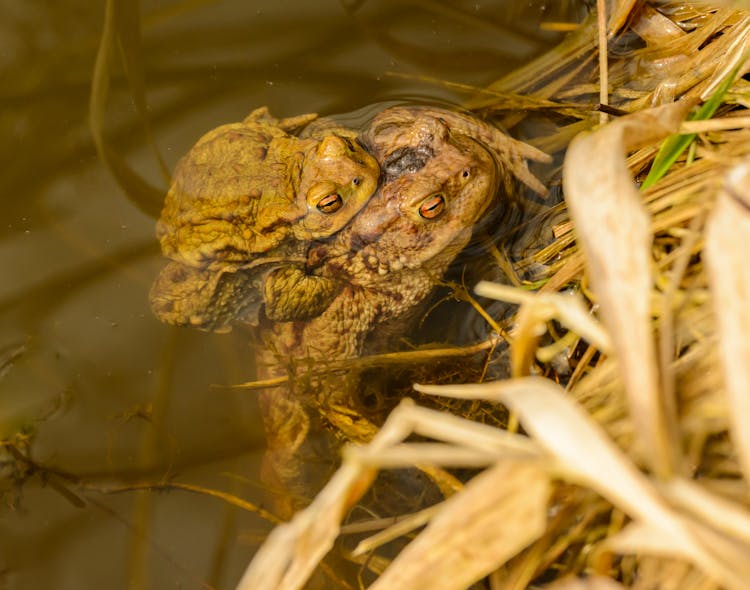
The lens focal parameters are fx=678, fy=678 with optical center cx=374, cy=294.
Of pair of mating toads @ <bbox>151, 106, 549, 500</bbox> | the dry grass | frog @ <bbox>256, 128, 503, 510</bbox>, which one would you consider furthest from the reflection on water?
the dry grass

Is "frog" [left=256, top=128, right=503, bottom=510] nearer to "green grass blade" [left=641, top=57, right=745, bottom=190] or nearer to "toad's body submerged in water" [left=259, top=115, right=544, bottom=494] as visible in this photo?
"toad's body submerged in water" [left=259, top=115, right=544, bottom=494]

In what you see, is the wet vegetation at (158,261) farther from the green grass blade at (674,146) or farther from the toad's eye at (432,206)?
the toad's eye at (432,206)

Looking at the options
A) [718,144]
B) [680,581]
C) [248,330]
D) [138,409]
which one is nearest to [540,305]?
[680,581]

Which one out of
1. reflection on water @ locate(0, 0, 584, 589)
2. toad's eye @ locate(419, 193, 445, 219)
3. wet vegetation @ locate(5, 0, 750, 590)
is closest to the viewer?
wet vegetation @ locate(5, 0, 750, 590)

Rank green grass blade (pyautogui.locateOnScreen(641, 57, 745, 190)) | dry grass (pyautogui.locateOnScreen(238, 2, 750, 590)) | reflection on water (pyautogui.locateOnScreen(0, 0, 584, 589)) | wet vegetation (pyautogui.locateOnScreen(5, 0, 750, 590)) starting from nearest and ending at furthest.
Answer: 1. dry grass (pyautogui.locateOnScreen(238, 2, 750, 590))
2. green grass blade (pyautogui.locateOnScreen(641, 57, 745, 190))
3. wet vegetation (pyautogui.locateOnScreen(5, 0, 750, 590))
4. reflection on water (pyautogui.locateOnScreen(0, 0, 584, 589))

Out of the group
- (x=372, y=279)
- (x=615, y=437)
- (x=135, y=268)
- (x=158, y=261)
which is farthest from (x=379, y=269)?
(x=615, y=437)

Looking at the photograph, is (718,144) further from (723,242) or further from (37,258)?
(37,258)

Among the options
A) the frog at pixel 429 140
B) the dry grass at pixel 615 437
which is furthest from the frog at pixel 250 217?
the dry grass at pixel 615 437
